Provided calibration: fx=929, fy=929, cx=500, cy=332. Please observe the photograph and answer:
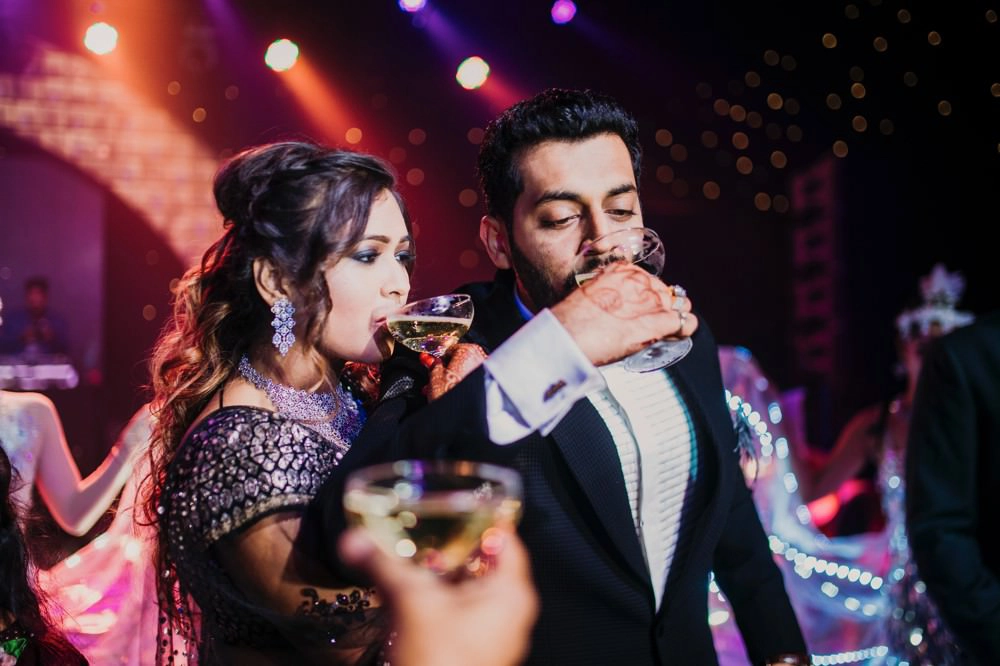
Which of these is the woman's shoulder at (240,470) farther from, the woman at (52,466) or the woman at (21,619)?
the woman at (52,466)

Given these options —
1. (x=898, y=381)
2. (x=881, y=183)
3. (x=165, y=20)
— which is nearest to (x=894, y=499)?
(x=898, y=381)

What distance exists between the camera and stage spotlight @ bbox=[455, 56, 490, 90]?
24.1 ft

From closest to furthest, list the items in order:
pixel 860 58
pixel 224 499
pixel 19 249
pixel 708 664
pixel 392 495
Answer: pixel 392 495
pixel 224 499
pixel 708 664
pixel 860 58
pixel 19 249

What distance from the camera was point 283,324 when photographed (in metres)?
2.03

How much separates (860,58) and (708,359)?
218 inches

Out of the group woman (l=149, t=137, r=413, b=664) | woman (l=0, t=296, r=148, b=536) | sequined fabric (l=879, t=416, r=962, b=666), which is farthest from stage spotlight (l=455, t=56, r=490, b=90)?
woman (l=149, t=137, r=413, b=664)

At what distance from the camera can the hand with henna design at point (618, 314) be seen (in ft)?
4.35

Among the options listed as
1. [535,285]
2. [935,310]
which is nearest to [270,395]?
[535,285]

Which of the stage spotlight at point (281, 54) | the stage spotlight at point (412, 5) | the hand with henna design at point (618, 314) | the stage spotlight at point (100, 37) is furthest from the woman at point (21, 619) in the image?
Answer: the stage spotlight at point (100, 37)

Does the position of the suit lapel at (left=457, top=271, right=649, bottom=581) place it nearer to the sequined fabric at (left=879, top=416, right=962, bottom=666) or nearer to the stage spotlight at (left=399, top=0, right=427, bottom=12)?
the sequined fabric at (left=879, top=416, right=962, bottom=666)

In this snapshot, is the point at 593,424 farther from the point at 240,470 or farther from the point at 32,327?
the point at 32,327

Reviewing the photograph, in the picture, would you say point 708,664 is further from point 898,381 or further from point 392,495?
point 898,381

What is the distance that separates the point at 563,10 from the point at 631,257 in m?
5.59

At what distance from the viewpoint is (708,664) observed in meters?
1.99
